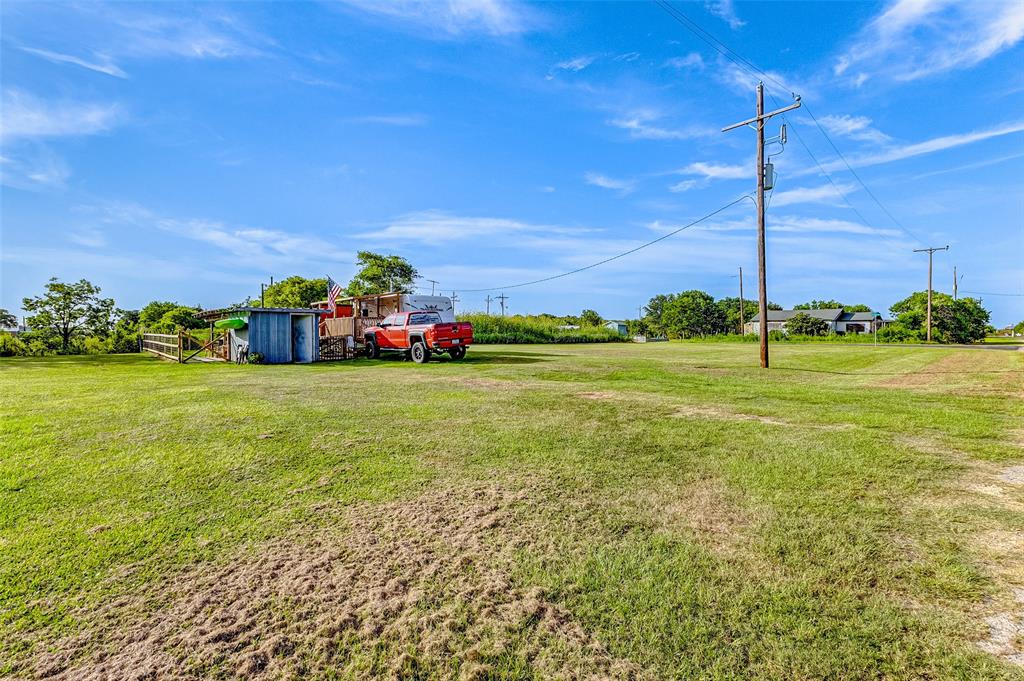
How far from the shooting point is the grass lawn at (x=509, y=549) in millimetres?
2230

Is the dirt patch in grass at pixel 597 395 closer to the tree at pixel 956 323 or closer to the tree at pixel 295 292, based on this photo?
the tree at pixel 295 292

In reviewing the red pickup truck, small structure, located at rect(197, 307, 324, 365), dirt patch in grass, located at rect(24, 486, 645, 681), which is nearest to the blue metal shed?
small structure, located at rect(197, 307, 324, 365)

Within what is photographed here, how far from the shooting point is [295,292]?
52594 millimetres

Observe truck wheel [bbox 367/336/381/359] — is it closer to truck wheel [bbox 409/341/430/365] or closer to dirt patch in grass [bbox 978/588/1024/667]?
truck wheel [bbox 409/341/430/365]

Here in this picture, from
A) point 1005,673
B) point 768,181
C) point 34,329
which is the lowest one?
point 1005,673

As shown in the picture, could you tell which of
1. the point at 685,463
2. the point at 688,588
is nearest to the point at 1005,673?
the point at 688,588

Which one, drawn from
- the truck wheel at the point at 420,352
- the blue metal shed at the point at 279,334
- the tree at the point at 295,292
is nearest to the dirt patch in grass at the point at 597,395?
the truck wheel at the point at 420,352

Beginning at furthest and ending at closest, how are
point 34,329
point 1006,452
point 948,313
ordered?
point 948,313 → point 34,329 → point 1006,452

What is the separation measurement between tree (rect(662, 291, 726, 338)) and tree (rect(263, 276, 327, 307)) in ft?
164

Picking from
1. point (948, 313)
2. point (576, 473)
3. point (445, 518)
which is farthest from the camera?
point (948, 313)

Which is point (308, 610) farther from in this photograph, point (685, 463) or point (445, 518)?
point (685, 463)

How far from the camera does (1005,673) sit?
6.77 feet

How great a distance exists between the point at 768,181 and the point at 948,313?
5270 cm

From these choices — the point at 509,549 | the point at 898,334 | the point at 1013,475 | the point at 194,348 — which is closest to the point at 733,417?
the point at 1013,475
